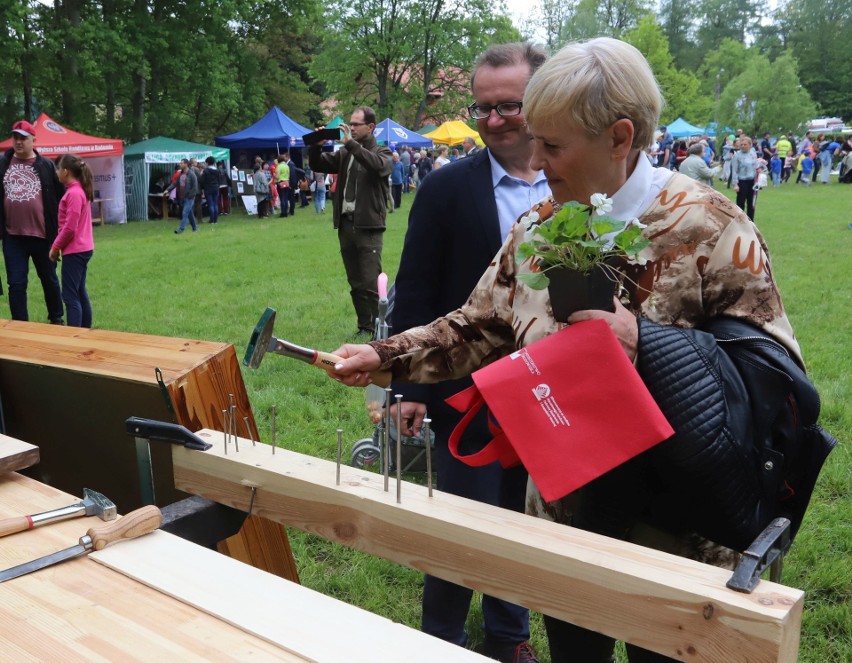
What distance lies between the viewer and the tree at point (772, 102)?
40.3m

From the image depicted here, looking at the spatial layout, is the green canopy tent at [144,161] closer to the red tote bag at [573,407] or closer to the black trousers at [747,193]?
the black trousers at [747,193]

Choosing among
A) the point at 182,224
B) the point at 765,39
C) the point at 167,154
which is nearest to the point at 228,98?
the point at 167,154

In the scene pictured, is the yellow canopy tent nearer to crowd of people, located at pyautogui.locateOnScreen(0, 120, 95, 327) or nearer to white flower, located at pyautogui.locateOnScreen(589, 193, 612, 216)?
crowd of people, located at pyautogui.locateOnScreen(0, 120, 95, 327)

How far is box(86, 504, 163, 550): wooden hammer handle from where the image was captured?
155 centimetres

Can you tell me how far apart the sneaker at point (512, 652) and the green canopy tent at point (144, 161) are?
69.2 ft

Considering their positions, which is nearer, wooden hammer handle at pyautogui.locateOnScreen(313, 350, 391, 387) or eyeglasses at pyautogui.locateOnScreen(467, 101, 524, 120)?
wooden hammer handle at pyautogui.locateOnScreen(313, 350, 391, 387)

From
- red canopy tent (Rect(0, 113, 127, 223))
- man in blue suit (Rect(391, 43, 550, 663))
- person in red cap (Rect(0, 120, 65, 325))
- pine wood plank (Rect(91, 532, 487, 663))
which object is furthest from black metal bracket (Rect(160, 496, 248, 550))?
red canopy tent (Rect(0, 113, 127, 223))

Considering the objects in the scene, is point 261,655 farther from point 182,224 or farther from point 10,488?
point 182,224

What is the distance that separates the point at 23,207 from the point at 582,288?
733cm

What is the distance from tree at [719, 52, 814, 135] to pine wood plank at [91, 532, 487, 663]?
43.9 m

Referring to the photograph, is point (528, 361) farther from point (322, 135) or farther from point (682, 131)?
point (682, 131)

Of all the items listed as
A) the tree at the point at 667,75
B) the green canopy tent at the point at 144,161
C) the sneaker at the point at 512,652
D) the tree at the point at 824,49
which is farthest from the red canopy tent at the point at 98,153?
the tree at the point at 824,49

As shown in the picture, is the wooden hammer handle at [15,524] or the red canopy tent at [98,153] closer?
the wooden hammer handle at [15,524]

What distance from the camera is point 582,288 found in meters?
1.34
